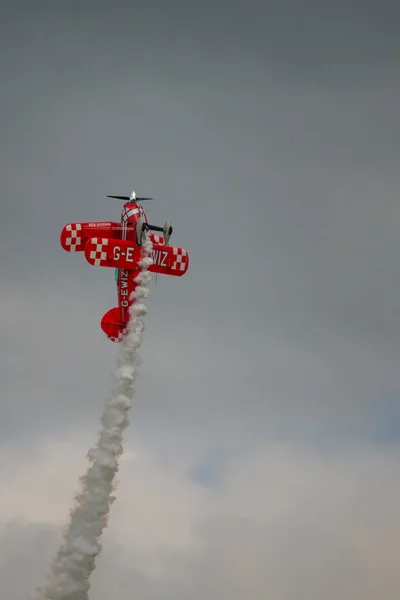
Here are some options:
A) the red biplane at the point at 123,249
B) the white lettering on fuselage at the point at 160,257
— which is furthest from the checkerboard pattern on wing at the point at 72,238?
the white lettering on fuselage at the point at 160,257

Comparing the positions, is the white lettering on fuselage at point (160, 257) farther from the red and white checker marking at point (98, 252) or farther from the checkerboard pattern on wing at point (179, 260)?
the red and white checker marking at point (98, 252)

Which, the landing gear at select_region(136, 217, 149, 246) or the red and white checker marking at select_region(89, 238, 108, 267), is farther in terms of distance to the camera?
the landing gear at select_region(136, 217, 149, 246)

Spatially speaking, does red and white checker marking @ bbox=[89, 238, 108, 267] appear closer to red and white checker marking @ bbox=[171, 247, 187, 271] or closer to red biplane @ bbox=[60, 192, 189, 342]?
red biplane @ bbox=[60, 192, 189, 342]

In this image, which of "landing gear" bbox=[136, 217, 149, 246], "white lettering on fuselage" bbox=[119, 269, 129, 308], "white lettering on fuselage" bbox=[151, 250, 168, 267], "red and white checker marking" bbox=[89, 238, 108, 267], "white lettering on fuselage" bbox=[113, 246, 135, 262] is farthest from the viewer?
"white lettering on fuselage" bbox=[119, 269, 129, 308]

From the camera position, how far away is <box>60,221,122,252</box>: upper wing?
139m

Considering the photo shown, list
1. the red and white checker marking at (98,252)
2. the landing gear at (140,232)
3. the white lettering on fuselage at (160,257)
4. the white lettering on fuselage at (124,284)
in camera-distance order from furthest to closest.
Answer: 1. the white lettering on fuselage at (124,284)
2. the white lettering on fuselage at (160,257)
3. the landing gear at (140,232)
4. the red and white checker marking at (98,252)

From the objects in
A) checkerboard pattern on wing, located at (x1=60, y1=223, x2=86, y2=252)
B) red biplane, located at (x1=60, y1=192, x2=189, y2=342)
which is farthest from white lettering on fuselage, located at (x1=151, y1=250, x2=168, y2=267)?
checkerboard pattern on wing, located at (x1=60, y1=223, x2=86, y2=252)

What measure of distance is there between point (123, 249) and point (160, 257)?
3.24 meters

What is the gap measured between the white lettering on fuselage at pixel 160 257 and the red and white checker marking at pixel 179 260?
70cm

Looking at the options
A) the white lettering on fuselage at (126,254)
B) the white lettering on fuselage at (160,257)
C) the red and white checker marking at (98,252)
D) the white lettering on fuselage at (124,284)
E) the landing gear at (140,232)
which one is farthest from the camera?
the white lettering on fuselage at (124,284)

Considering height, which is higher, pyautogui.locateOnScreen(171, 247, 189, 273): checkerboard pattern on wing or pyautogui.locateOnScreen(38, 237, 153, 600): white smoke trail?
pyautogui.locateOnScreen(171, 247, 189, 273): checkerboard pattern on wing

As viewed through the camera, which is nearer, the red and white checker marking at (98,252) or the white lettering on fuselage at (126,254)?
the red and white checker marking at (98,252)

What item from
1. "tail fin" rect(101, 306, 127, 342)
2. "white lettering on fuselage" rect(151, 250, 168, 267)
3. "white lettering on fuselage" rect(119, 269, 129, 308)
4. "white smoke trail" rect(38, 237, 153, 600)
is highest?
"white lettering on fuselage" rect(151, 250, 168, 267)

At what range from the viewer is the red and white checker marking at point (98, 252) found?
450 feet
